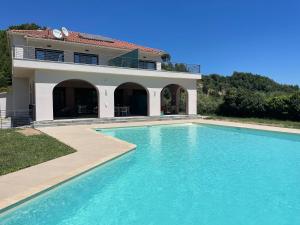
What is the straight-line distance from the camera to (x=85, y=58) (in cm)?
2345

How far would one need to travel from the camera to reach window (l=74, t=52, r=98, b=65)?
2303 centimetres

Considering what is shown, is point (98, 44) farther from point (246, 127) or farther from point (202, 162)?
point (202, 162)

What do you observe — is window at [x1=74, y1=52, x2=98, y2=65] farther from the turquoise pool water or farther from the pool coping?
the turquoise pool water

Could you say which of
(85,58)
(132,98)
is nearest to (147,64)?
(132,98)

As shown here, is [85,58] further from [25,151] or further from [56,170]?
[56,170]

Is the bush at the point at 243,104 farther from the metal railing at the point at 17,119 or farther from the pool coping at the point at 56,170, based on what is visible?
the metal railing at the point at 17,119

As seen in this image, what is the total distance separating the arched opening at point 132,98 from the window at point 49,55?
24.5 ft

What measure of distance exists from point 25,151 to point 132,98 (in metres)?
19.2

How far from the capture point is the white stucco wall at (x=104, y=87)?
18359mm

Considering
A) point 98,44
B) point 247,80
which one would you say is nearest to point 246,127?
point 98,44

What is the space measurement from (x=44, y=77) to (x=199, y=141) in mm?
11445

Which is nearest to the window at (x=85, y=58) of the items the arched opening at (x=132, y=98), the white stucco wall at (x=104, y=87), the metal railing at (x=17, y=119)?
the white stucco wall at (x=104, y=87)

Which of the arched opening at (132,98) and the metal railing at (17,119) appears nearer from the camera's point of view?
the metal railing at (17,119)

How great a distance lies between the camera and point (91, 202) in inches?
235
